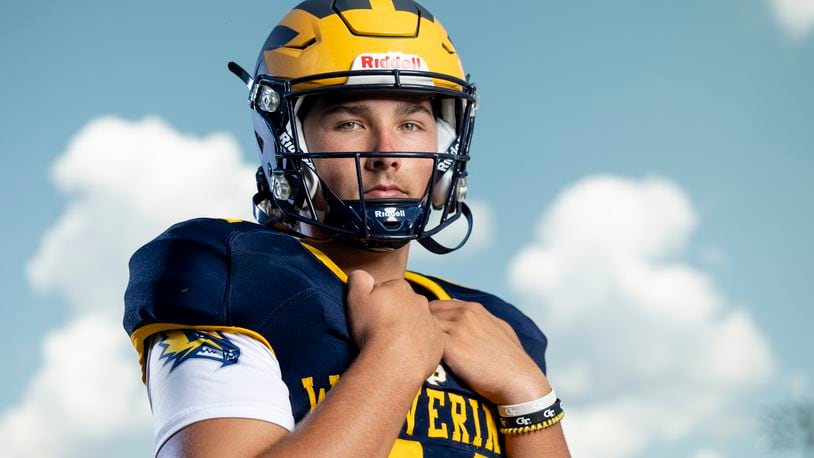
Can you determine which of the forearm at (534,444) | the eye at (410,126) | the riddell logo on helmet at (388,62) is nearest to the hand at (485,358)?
the forearm at (534,444)

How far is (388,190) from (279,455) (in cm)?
97

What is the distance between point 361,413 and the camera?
7.14 feet

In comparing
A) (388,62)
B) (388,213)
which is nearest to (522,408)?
(388,213)

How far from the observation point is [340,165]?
9.32ft

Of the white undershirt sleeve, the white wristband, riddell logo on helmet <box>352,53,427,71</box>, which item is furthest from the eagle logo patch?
riddell logo on helmet <box>352,53,427,71</box>

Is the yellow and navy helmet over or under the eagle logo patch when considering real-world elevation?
over

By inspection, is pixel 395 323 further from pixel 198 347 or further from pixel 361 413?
pixel 198 347

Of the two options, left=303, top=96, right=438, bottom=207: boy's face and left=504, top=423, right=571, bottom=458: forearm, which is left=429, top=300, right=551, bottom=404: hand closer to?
left=504, top=423, right=571, bottom=458: forearm

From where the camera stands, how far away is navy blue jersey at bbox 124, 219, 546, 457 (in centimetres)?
246

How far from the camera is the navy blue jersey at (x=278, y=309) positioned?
246cm

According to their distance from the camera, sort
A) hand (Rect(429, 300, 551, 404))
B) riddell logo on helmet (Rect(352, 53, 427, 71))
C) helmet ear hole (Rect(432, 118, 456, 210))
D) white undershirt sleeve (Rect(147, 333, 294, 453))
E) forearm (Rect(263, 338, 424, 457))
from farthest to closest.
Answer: helmet ear hole (Rect(432, 118, 456, 210)) → riddell logo on helmet (Rect(352, 53, 427, 71)) → hand (Rect(429, 300, 551, 404)) → white undershirt sleeve (Rect(147, 333, 294, 453)) → forearm (Rect(263, 338, 424, 457))

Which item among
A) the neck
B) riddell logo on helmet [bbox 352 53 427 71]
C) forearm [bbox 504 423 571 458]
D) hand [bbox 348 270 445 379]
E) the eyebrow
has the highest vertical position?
riddell logo on helmet [bbox 352 53 427 71]

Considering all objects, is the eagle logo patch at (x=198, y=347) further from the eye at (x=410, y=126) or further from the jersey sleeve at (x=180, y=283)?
the eye at (x=410, y=126)

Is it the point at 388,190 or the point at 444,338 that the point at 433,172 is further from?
the point at 444,338
